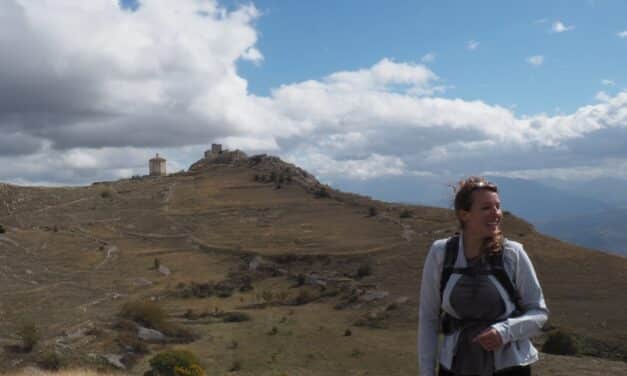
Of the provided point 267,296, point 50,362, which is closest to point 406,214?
point 267,296

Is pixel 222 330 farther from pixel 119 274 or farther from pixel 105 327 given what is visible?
pixel 119 274

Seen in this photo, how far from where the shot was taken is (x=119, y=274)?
133 ft

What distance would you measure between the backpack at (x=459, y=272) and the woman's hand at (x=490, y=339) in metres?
0.22

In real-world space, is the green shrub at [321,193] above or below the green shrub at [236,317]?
above

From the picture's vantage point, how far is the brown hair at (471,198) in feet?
13.9

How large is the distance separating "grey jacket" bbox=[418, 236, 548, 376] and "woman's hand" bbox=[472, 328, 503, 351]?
33 millimetres

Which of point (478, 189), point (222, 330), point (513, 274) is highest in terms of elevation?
point (478, 189)

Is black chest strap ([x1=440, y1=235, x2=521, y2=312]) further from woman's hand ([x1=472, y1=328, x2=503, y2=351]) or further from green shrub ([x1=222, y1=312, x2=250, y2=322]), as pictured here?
green shrub ([x1=222, y1=312, x2=250, y2=322])

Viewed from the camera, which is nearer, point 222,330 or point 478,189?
point 478,189

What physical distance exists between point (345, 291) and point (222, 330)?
31.5 feet

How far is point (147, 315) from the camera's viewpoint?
26453 mm

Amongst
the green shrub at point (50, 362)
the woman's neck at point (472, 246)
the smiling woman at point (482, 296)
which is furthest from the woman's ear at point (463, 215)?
the green shrub at point (50, 362)

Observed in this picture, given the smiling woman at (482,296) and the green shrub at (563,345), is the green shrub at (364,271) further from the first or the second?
the smiling woman at (482,296)

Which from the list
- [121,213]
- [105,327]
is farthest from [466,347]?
[121,213]
